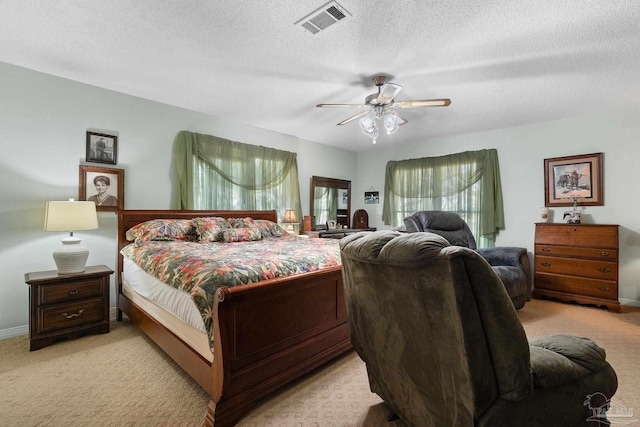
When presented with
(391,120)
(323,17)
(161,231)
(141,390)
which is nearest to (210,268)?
(141,390)

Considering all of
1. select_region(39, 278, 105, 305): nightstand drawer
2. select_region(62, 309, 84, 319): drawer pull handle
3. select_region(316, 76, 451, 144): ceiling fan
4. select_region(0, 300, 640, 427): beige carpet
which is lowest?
select_region(0, 300, 640, 427): beige carpet

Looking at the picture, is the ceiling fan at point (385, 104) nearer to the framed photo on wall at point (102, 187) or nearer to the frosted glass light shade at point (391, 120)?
the frosted glass light shade at point (391, 120)

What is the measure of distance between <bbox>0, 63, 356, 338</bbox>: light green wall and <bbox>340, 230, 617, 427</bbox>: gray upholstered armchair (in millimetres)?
3176

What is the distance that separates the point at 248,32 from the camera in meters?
2.24

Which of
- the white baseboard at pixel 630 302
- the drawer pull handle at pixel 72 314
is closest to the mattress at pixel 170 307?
the drawer pull handle at pixel 72 314

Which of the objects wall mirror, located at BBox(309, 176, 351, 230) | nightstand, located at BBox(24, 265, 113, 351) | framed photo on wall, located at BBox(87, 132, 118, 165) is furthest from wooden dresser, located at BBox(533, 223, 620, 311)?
framed photo on wall, located at BBox(87, 132, 118, 165)

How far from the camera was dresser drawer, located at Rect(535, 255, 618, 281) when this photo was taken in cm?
357

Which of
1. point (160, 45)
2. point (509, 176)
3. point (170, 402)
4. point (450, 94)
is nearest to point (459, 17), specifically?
point (450, 94)

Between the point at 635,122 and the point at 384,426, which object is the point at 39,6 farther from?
the point at 635,122

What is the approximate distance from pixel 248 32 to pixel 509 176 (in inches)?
168

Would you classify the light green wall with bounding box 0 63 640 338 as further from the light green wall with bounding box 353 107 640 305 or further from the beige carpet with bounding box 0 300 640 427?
the beige carpet with bounding box 0 300 640 427

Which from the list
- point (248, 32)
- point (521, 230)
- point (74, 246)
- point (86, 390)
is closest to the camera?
point (86, 390)

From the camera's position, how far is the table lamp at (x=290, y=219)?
4816 millimetres

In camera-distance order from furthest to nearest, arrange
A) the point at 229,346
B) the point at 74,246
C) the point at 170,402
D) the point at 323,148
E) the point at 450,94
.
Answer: the point at 323,148 < the point at 450,94 < the point at 74,246 < the point at 170,402 < the point at 229,346
